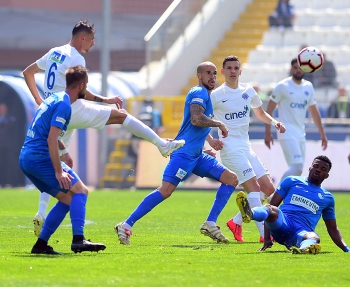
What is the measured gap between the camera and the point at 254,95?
11.2 m

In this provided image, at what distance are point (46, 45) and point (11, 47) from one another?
1599 mm

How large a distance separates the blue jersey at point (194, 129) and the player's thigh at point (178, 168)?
7 centimetres

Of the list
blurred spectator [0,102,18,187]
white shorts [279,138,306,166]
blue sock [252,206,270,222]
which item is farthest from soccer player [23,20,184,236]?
blurred spectator [0,102,18,187]

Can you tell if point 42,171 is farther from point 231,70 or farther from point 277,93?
point 277,93

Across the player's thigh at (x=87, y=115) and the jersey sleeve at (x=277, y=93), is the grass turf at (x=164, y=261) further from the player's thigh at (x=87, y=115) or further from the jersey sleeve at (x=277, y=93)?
the jersey sleeve at (x=277, y=93)

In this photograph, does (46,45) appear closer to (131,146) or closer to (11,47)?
(11,47)

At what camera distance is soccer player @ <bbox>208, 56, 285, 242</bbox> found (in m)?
10.9

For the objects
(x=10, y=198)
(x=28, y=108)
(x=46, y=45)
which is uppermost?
(x=46, y=45)

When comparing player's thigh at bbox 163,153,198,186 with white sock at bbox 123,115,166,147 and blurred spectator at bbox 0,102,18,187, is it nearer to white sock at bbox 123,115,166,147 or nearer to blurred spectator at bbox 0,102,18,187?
white sock at bbox 123,115,166,147

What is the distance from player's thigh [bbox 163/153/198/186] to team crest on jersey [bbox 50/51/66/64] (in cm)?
164

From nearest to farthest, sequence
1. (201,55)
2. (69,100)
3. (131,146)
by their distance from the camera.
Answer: (69,100) → (131,146) → (201,55)

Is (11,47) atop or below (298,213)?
atop

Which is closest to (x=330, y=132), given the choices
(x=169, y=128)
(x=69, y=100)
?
(x=169, y=128)

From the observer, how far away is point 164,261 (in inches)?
324
